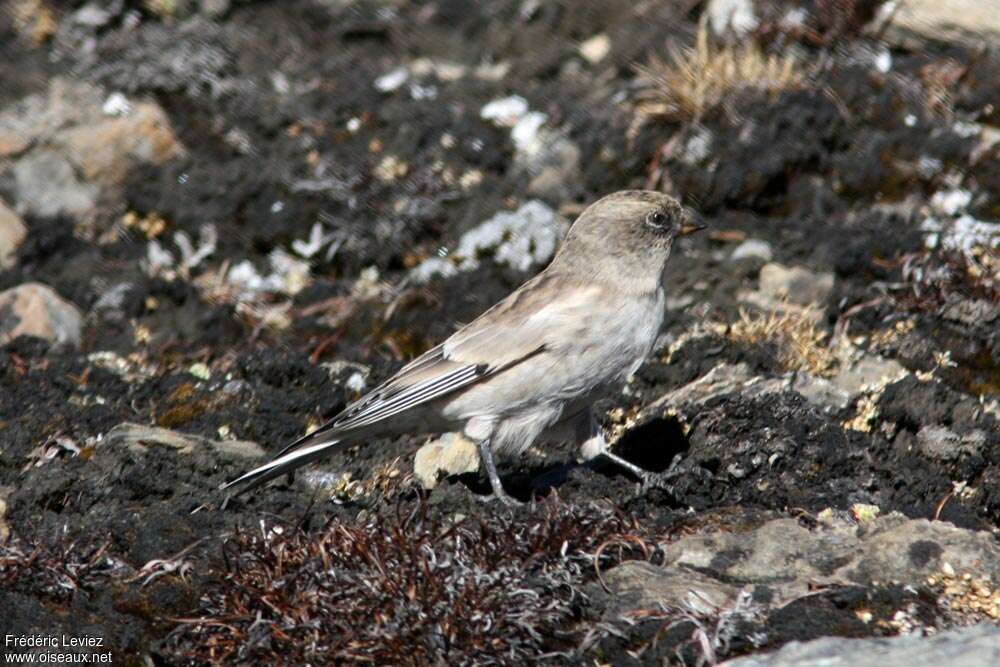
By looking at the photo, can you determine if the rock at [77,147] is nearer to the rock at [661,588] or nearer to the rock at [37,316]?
the rock at [37,316]

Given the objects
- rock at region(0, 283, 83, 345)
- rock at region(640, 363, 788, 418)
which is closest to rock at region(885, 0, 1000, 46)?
rock at region(640, 363, 788, 418)

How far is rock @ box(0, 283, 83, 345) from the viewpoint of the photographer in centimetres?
847

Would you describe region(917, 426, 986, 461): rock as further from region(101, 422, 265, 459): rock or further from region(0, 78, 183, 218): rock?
region(0, 78, 183, 218): rock

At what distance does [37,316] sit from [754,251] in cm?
445

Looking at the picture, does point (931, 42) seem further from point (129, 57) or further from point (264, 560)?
point (264, 560)

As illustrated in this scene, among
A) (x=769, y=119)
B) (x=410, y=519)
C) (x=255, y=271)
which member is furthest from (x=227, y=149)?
(x=410, y=519)

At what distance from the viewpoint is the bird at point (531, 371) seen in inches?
246

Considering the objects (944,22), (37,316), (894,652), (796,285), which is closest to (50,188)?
(37,316)

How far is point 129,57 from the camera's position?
36.0 ft

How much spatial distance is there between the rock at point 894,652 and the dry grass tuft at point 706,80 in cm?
577

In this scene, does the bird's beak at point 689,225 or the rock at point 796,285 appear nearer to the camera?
the bird's beak at point 689,225

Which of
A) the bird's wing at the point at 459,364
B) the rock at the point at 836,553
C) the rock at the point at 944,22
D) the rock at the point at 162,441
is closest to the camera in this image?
the rock at the point at 836,553

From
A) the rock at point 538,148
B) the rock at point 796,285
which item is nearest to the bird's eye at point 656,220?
the rock at point 796,285

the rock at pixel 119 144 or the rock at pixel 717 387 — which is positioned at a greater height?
the rock at pixel 717 387
